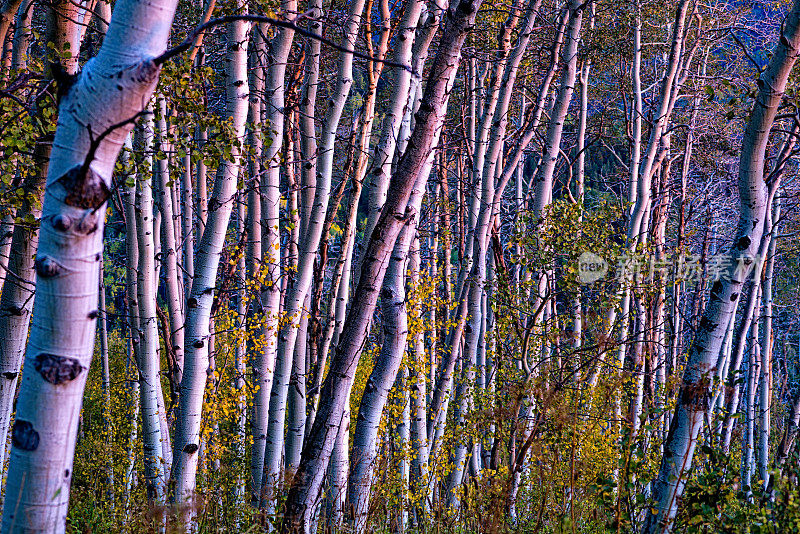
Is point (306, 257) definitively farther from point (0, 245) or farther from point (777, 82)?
point (777, 82)

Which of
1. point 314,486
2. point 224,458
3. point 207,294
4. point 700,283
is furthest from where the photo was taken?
point 700,283

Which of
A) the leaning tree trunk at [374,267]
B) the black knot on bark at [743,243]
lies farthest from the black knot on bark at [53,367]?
the black knot on bark at [743,243]

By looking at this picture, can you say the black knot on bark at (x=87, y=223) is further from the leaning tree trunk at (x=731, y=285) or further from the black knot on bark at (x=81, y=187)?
the leaning tree trunk at (x=731, y=285)

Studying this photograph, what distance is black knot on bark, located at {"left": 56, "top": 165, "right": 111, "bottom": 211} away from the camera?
6.33ft

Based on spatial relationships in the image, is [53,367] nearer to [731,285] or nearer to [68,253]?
[68,253]

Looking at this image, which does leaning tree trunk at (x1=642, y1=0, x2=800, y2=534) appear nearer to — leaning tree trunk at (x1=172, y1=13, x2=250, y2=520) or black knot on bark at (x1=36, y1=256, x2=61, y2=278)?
black knot on bark at (x1=36, y1=256, x2=61, y2=278)

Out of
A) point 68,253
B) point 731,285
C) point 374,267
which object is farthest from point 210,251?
point 731,285

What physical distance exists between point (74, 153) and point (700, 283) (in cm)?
1388

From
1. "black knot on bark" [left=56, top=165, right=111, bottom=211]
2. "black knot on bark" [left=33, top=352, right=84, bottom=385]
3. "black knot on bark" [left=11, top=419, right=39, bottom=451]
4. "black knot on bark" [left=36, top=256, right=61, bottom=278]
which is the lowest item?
"black knot on bark" [left=11, top=419, right=39, bottom=451]

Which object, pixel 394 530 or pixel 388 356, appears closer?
pixel 388 356

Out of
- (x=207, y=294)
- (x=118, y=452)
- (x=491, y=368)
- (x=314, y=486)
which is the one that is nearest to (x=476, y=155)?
(x=491, y=368)

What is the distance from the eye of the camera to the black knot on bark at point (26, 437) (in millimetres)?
1973

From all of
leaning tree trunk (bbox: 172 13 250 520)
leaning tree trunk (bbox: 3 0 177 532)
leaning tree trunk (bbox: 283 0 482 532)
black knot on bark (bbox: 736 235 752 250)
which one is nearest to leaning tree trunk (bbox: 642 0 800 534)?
black knot on bark (bbox: 736 235 752 250)

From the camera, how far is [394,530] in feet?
19.8
